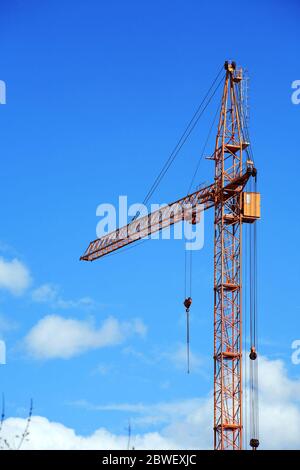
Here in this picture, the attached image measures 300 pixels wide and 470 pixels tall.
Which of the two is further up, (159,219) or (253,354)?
(159,219)

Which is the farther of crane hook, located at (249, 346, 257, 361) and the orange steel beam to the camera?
the orange steel beam

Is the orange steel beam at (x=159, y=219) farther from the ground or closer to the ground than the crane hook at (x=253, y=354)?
farther from the ground

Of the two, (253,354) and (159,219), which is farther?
(159,219)

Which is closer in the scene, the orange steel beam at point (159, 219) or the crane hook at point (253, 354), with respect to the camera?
the crane hook at point (253, 354)

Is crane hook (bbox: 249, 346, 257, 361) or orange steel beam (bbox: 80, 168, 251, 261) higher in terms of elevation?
orange steel beam (bbox: 80, 168, 251, 261)

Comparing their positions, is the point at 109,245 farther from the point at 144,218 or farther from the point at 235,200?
the point at 235,200
